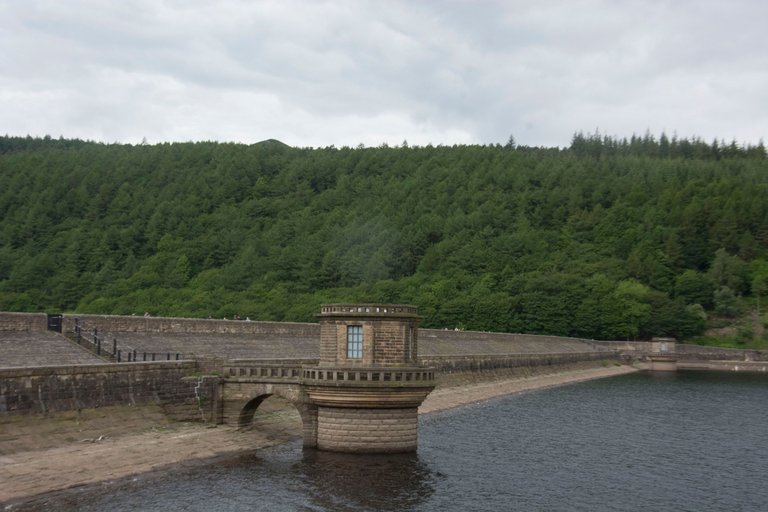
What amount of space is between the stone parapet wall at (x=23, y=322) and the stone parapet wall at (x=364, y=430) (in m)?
21.5

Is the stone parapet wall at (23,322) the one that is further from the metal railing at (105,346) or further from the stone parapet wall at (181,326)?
the metal railing at (105,346)

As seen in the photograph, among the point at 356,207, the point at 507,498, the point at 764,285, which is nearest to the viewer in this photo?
the point at 507,498

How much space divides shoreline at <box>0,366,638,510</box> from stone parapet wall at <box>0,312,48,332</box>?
15.4m

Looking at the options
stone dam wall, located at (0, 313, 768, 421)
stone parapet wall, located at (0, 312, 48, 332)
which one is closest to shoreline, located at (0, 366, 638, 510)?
stone dam wall, located at (0, 313, 768, 421)

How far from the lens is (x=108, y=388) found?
37438 mm

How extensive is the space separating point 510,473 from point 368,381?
8.48 metres

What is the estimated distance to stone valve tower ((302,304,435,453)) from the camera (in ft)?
127

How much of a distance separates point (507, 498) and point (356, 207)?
543ft

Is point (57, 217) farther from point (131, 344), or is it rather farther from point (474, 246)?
point (131, 344)

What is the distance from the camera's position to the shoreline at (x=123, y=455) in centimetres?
2914

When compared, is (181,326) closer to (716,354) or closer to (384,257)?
(716,354)

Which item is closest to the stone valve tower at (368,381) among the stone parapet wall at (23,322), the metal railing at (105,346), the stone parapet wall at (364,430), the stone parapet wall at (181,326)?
the stone parapet wall at (364,430)

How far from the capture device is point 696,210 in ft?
602

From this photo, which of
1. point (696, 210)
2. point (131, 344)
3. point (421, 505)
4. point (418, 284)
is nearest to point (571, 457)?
point (421, 505)
